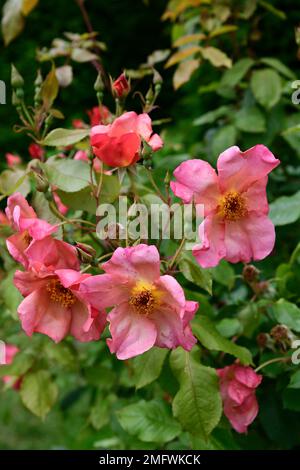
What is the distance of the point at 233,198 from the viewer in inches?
44.6

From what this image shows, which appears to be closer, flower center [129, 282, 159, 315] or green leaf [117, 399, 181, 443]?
flower center [129, 282, 159, 315]

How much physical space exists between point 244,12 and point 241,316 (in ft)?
3.48

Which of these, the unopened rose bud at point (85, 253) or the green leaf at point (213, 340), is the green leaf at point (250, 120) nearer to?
the green leaf at point (213, 340)

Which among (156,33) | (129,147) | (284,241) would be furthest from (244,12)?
(156,33)

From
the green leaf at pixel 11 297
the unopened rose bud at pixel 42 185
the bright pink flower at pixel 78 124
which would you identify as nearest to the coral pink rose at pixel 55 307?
the unopened rose bud at pixel 42 185

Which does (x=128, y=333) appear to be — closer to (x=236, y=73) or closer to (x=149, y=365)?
(x=149, y=365)

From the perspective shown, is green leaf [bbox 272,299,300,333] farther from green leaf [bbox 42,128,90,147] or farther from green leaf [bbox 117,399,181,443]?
green leaf [bbox 42,128,90,147]

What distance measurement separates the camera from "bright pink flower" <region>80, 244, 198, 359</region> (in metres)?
1.01

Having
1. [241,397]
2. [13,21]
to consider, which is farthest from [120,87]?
[13,21]

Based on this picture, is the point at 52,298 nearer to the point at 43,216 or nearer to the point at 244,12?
the point at 43,216

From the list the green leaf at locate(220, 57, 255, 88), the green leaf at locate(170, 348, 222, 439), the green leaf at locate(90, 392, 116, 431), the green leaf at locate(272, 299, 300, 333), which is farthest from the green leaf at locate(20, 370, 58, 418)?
the green leaf at locate(220, 57, 255, 88)

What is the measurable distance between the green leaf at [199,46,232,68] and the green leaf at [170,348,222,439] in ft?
3.01

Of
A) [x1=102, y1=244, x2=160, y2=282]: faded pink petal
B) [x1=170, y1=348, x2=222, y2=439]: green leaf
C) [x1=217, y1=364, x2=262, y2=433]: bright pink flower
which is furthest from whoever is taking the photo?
[x1=217, y1=364, x2=262, y2=433]: bright pink flower

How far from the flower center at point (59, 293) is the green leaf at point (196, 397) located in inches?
10.3
